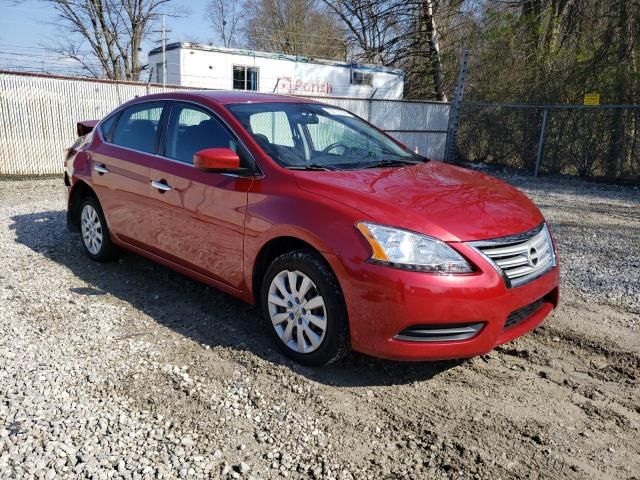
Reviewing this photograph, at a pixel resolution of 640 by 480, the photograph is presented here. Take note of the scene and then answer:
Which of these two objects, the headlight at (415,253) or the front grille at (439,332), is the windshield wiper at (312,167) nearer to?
the headlight at (415,253)

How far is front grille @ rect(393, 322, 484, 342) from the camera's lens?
9.68ft

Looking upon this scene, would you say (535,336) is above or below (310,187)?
below

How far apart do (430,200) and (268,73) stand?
16609 mm

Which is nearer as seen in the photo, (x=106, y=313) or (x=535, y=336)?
(x=535, y=336)

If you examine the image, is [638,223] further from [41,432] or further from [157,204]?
[41,432]

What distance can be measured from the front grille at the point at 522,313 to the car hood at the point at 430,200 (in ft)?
1.51

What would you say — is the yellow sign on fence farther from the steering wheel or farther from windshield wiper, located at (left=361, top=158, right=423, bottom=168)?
the steering wheel

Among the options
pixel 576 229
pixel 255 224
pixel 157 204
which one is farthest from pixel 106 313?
pixel 576 229

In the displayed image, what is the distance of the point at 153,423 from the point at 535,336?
267cm

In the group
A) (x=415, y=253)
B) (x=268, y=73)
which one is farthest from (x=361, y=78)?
(x=415, y=253)

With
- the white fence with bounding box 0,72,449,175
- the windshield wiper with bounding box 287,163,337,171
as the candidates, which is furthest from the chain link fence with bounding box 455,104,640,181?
the windshield wiper with bounding box 287,163,337,171

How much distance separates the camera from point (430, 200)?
10.7 feet

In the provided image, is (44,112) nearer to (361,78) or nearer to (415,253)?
(415,253)

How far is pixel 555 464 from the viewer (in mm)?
2504
